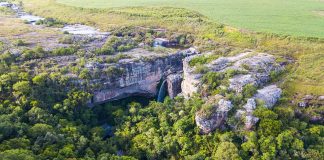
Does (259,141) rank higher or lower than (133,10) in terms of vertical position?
lower

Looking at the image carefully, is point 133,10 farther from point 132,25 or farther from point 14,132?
point 14,132

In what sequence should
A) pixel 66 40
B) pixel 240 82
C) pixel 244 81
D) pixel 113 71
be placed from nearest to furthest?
pixel 240 82 < pixel 244 81 < pixel 113 71 < pixel 66 40

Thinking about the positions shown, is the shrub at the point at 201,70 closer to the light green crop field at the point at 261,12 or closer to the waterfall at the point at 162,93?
the waterfall at the point at 162,93

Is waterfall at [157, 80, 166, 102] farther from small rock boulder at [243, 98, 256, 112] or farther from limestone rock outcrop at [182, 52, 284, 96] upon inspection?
small rock boulder at [243, 98, 256, 112]

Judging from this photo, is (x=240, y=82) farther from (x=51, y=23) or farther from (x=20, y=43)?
(x=51, y=23)

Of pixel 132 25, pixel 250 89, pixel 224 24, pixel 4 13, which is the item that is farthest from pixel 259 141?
pixel 4 13

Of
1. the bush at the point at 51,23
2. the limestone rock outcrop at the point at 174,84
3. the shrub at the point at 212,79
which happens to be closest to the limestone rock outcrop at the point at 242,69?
the shrub at the point at 212,79

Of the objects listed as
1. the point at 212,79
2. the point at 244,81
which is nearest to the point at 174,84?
the point at 212,79
